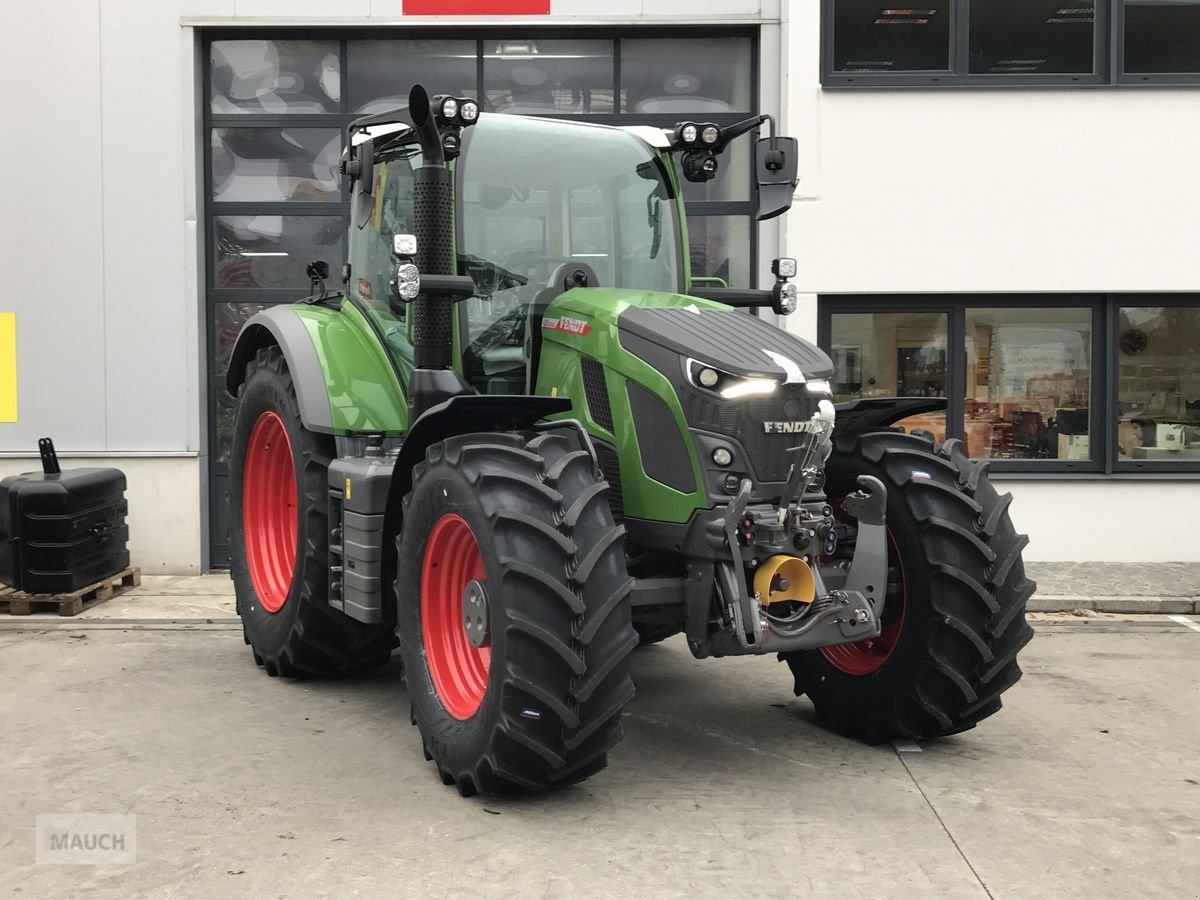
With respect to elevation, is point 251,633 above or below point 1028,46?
below

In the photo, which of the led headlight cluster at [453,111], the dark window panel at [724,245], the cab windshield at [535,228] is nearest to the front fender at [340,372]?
the cab windshield at [535,228]

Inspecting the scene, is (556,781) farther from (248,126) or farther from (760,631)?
(248,126)

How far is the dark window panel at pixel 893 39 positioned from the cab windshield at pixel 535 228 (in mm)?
4531

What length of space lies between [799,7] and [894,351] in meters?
2.71

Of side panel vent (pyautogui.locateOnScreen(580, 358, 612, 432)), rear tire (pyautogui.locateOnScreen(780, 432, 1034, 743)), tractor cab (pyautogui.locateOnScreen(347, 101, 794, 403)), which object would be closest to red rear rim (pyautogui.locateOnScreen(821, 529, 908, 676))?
rear tire (pyautogui.locateOnScreen(780, 432, 1034, 743))

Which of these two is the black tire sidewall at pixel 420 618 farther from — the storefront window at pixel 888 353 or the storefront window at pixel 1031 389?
the storefront window at pixel 1031 389

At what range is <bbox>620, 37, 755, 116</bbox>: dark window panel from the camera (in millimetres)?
9492

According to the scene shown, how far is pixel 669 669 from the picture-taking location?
6391 mm

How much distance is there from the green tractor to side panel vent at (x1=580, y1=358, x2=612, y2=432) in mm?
11

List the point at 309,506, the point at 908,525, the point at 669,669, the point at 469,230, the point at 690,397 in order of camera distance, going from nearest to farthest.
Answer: the point at 690,397 → the point at 908,525 → the point at 469,230 → the point at 309,506 → the point at 669,669

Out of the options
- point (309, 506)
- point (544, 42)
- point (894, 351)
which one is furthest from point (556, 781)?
point (544, 42)

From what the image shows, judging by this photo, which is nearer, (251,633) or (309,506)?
(309,506)

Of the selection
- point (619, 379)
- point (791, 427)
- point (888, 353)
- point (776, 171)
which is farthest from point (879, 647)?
point (888, 353)

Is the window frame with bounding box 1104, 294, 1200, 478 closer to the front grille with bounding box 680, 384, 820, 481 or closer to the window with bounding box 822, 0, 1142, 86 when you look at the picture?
the window with bounding box 822, 0, 1142, 86
